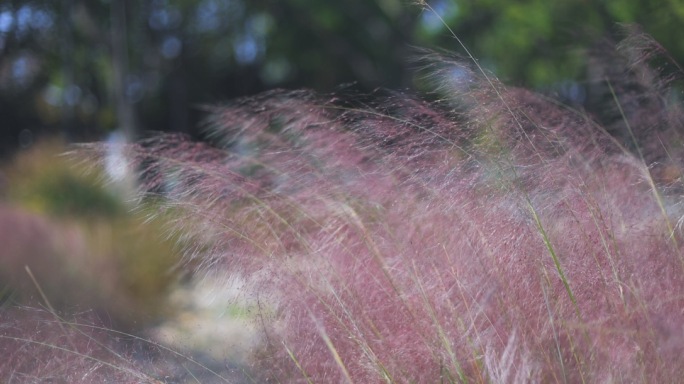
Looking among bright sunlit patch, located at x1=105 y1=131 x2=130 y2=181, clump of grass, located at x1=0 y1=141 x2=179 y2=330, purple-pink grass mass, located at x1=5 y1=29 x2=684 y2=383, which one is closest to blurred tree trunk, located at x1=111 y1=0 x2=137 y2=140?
clump of grass, located at x1=0 y1=141 x2=179 y2=330

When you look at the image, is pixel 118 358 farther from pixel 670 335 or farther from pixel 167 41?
pixel 167 41

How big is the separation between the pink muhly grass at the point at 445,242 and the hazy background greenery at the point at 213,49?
652cm

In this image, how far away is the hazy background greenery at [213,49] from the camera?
9633 mm

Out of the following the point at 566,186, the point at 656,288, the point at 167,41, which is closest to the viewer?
the point at 656,288

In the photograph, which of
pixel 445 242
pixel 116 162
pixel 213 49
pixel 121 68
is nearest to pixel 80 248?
pixel 116 162

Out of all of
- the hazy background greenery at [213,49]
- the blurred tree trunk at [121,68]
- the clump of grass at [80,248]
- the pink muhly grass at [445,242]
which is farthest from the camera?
the blurred tree trunk at [121,68]

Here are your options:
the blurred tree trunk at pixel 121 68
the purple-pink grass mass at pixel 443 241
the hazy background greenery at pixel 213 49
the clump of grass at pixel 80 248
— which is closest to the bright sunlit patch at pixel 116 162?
the purple-pink grass mass at pixel 443 241

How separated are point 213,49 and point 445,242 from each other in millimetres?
12996

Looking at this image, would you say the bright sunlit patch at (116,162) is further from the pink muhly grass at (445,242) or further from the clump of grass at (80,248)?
the clump of grass at (80,248)

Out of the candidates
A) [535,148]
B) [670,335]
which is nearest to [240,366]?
[535,148]

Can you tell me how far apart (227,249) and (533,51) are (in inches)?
306

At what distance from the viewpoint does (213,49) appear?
48.6ft

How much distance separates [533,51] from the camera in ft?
31.7

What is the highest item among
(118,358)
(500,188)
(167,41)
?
(500,188)
